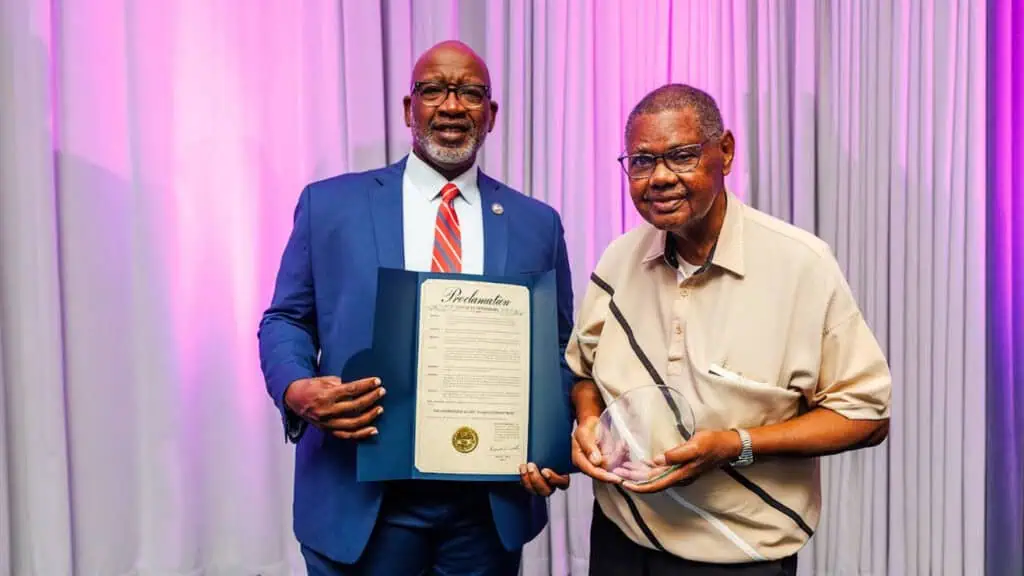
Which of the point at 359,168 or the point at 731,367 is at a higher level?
the point at 359,168

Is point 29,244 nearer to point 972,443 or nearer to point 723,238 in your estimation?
point 723,238

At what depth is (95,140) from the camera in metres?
2.37

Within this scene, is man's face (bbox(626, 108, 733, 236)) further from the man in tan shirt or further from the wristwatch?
the wristwatch

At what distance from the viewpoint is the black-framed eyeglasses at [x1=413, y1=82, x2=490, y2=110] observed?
1.59m

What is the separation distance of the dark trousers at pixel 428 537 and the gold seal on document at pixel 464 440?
0.16m

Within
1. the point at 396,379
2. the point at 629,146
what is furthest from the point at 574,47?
the point at 396,379

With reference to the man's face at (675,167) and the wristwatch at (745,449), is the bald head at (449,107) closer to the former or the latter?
the man's face at (675,167)

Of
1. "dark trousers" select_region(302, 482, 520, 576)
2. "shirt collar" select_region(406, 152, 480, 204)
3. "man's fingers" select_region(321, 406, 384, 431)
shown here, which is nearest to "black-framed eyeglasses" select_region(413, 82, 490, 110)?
"shirt collar" select_region(406, 152, 480, 204)

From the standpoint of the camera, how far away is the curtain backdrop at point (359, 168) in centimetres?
237

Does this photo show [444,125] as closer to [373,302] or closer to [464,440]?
[373,302]

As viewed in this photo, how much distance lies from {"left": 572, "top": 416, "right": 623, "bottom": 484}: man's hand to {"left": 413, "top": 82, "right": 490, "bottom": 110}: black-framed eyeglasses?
0.70 m

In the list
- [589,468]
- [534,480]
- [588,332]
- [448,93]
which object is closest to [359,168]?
[448,93]

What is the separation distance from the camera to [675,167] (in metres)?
1.23

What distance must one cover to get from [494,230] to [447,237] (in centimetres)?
10
